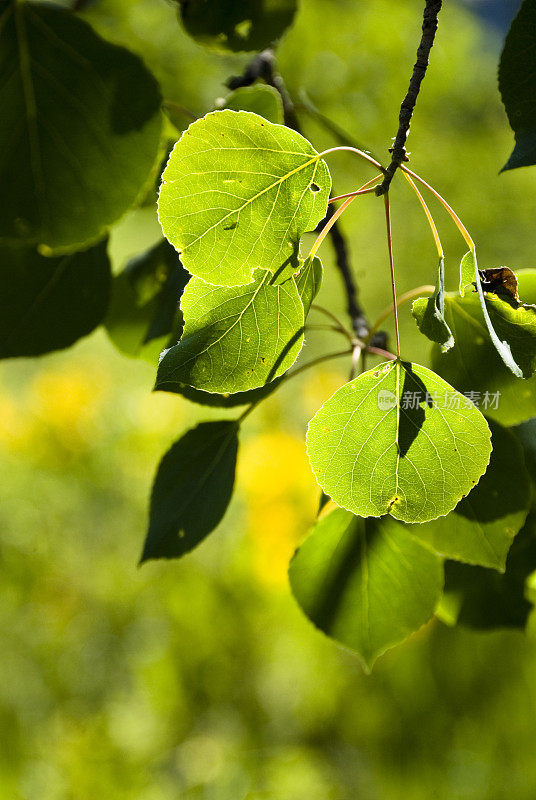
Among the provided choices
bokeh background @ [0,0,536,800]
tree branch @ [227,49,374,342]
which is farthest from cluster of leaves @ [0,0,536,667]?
bokeh background @ [0,0,536,800]

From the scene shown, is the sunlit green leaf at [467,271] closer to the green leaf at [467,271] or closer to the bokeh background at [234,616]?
the green leaf at [467,271]

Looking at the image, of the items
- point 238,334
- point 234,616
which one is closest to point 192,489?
point 238,334

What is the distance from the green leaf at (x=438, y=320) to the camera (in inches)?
13.4

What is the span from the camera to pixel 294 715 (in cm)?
204

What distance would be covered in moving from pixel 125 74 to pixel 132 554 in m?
1.99

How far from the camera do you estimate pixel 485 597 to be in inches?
24.8

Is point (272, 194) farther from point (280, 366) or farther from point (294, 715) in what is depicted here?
point (294, 715)

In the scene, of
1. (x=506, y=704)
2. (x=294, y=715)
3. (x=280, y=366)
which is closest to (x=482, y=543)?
(x=280, y=366)

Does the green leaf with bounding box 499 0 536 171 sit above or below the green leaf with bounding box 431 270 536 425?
above

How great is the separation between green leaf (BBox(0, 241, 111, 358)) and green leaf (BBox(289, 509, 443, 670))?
31 centimetres

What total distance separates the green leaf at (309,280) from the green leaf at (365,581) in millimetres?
221

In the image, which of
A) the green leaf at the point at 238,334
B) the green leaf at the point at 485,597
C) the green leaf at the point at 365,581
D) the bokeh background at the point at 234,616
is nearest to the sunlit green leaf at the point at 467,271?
the green leaf at the point at 238,334

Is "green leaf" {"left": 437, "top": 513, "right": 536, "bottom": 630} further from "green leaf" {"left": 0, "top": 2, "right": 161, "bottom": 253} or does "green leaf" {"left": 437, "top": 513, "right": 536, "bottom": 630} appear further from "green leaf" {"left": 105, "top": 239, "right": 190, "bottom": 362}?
"green leaf" {"left": 0, "top": 2, "right": 161, "bottom": 253}

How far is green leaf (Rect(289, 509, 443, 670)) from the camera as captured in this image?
541 mm
